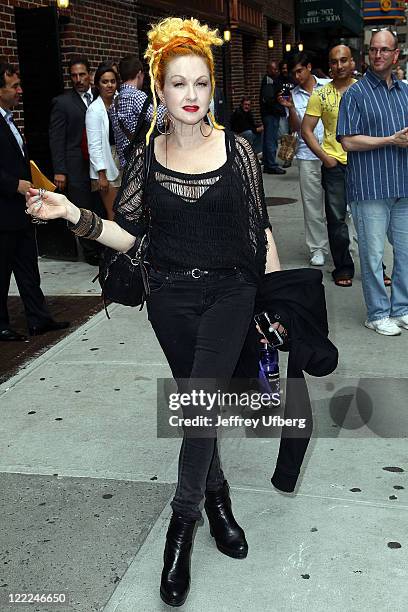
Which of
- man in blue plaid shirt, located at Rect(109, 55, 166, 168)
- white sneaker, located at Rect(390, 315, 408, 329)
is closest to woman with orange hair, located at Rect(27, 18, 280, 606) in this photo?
white sneaker, located at Rect(390, 315, 408, 329)

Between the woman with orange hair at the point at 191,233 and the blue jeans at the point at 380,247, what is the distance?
9.33ft

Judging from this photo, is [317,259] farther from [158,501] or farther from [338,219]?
[158,501]

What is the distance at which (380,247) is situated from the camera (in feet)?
19.2

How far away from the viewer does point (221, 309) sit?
2990 millimetres

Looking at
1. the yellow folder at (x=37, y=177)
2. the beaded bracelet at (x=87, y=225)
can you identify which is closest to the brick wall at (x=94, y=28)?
the yellow folder at (x=37, y=177)

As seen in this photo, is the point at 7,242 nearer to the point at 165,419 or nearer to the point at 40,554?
the point at 165,419

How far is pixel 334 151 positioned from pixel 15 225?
3.00 meters

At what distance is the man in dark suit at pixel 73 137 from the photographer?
320 inches

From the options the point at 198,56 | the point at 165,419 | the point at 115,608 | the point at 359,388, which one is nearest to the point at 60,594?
the point at 115,608

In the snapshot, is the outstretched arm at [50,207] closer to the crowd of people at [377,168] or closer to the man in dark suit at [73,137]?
the crowd of people at [377,168]

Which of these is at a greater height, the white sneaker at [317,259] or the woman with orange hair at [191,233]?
the woman with orange hair at [191,233]

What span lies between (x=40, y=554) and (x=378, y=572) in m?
1.33

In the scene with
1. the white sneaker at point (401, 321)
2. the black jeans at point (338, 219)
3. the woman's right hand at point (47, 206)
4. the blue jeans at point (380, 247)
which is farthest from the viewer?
the black jeans at point (338, 219)

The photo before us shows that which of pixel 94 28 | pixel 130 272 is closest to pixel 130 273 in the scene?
pixel 130 272
